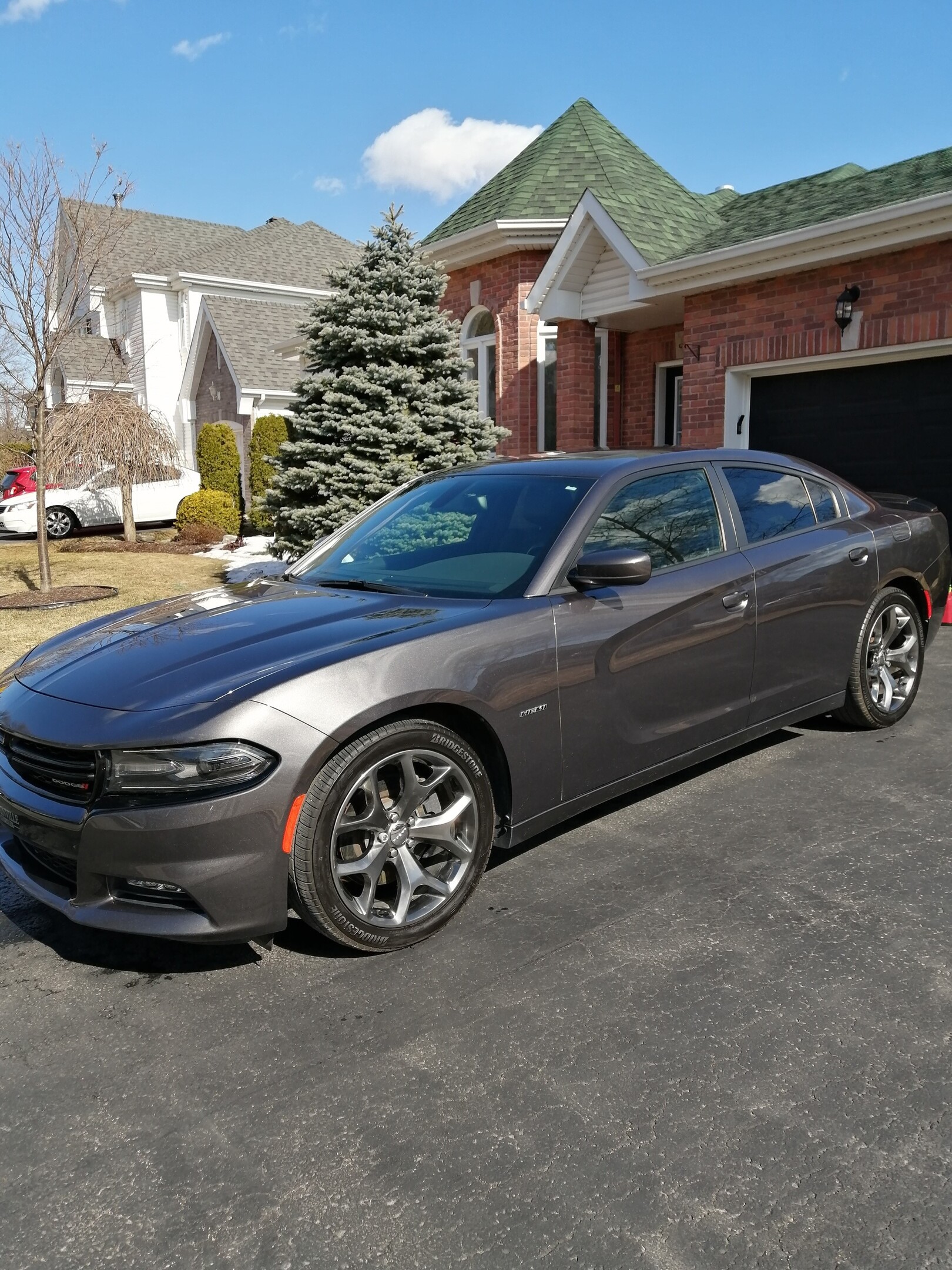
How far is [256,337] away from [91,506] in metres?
8.58

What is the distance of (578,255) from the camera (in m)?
12.4

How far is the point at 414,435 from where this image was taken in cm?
1094

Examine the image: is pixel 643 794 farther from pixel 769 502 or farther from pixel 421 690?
pixel 421 690

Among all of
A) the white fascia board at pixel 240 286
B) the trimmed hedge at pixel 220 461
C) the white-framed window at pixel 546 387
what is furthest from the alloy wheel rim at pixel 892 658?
the white fascia board at pixel 240 286

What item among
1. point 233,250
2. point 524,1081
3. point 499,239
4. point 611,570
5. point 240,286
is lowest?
point 524,1081

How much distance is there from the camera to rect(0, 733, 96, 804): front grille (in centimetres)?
294

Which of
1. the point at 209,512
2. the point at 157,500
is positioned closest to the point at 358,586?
the point at 209,512

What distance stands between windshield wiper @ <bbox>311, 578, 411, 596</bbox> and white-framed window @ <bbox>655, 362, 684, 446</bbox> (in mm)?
10483

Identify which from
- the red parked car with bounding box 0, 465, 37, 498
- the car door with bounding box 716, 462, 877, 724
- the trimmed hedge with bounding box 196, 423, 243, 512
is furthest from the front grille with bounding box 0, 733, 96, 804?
the trimmed hedge with bounding box 196, 423, 243, 512

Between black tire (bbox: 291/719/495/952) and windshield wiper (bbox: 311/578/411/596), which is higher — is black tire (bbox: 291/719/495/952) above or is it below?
below

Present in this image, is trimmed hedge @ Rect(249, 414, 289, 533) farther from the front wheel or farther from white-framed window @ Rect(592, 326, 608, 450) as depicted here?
white-framed window @ Rect(592, 326, 608, 450)

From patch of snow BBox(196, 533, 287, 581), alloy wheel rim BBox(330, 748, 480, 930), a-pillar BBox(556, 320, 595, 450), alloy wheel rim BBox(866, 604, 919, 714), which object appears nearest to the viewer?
alloy wheel rim BBox(330, 748, 480, 930)

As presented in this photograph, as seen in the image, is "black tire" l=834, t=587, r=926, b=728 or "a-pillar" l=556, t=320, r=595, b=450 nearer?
"black tire" l=834, t=587, r=926, b=728

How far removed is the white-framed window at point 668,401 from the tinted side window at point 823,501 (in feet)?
29.2
